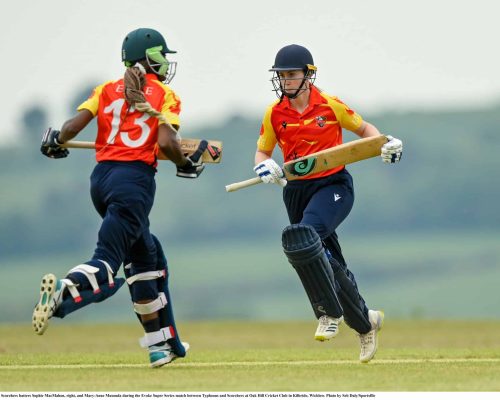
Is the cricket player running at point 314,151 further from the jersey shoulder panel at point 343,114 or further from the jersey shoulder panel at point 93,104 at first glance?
the jersey shoulder panel at point 93,104

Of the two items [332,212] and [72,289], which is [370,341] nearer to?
[332,212]

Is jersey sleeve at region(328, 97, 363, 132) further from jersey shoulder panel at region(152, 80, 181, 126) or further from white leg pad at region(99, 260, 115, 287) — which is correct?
white leg pad at region(99, 260, 115, 287)

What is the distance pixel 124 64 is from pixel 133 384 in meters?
2.07

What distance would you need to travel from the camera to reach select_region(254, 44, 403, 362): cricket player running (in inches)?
291

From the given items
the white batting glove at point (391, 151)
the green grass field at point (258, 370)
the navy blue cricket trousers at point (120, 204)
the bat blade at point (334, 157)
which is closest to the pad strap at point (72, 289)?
the navy blue cricket trousers at point (120, 204)

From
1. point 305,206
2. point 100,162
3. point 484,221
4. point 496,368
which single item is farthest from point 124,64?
point 484,221

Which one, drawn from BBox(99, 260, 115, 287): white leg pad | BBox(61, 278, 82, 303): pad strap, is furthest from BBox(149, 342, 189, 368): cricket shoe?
BBox(61, 278, 82, 303): pad strap

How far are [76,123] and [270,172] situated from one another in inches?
43.4

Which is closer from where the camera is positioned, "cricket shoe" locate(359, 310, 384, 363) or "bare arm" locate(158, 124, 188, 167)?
"bare arm" locate(158, 124, 188, 167)

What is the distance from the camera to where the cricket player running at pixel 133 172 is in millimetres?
6992

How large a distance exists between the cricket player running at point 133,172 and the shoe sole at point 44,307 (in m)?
0.13

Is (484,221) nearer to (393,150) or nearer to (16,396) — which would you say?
(393,150)

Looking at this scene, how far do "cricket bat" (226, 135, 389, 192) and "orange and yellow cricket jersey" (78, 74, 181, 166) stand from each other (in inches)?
21.1

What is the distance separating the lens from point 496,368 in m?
7.00
